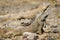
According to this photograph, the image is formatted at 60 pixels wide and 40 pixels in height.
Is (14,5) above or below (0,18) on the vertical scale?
above

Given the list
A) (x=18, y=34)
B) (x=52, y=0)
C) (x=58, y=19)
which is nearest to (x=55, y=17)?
(x=58, y=19)

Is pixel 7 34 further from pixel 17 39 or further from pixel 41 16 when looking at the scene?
pixel 41 16

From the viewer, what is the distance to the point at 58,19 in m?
10.2

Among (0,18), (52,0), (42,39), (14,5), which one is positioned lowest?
(42,39)

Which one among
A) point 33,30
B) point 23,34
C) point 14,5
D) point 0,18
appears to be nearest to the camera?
point 23,34

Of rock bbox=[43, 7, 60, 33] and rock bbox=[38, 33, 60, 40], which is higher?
rock bbox=[43, 7, 60, 33]

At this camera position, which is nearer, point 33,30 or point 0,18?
point 33,30

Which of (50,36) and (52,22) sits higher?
(52,22)

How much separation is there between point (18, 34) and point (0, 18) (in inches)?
164

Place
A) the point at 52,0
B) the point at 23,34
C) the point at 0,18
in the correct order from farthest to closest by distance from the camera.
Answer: the point at 0,18 → the point at 23,34 → the point at 52,0

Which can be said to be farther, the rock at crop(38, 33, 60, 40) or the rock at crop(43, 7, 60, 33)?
the rock at crop(43, 7, 60, 33)

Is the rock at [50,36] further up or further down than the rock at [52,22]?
further down

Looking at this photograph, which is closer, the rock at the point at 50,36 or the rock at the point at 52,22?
the rock at the point at 50,36

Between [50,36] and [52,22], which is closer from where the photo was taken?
[50,36]
